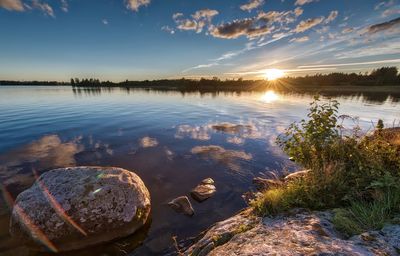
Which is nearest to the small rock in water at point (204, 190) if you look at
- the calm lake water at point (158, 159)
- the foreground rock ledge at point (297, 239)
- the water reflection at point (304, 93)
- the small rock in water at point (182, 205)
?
the calm lake water at point (158, 159)

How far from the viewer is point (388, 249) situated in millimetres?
2459

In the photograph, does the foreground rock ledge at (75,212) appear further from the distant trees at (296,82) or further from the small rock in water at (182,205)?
the distant trees at (296,82)

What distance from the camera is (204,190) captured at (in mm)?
7500

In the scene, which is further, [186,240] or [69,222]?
[186,240]

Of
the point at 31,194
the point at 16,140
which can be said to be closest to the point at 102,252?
the point at 31,194

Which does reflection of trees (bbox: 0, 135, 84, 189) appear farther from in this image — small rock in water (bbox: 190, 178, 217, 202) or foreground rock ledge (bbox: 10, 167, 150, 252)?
small rock in water (bbox: 190, 178, 217, 202)

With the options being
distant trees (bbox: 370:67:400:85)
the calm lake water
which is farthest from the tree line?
the calm lake water

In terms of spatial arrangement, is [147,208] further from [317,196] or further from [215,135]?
[215,135]

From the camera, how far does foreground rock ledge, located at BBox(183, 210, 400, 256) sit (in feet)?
8.20

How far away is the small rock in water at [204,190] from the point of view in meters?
7.11

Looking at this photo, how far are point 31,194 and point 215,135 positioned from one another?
39.2ft

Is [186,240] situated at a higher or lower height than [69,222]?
lower

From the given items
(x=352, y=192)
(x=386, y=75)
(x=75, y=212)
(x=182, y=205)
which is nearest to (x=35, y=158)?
(x=75, y=212)

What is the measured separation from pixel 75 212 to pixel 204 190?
4385mm
